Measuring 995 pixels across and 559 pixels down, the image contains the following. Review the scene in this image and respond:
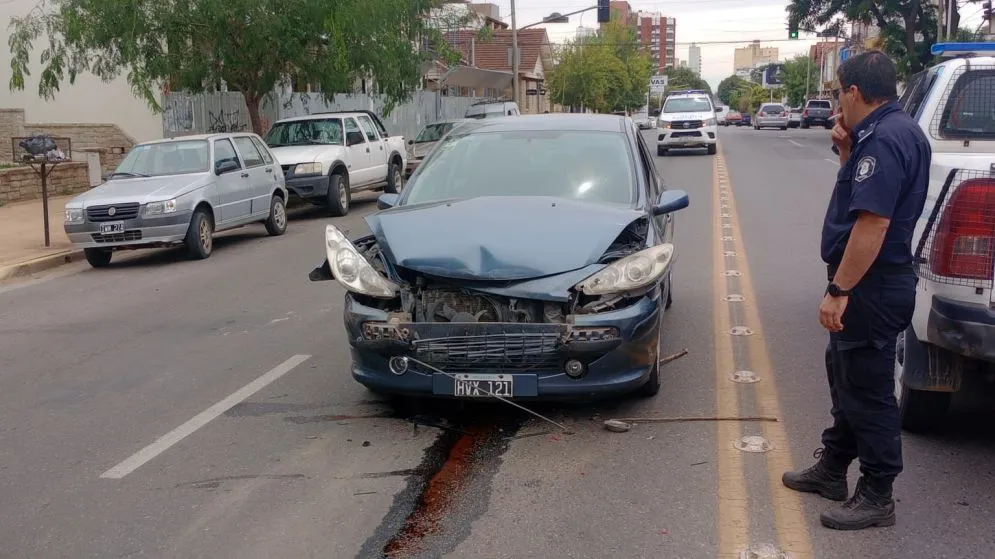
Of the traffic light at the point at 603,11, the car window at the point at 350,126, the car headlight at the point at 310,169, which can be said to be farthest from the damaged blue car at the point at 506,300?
the traffic light at the point at 603,11

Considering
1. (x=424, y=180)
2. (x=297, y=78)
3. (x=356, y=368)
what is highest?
(x=297, y=78)

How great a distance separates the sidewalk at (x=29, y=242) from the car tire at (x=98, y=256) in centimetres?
61

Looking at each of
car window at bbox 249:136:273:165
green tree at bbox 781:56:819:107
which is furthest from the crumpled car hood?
green tree at bbox 781:56:819:107

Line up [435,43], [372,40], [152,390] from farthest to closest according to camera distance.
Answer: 1. [435,43]
2. [372,40]
3. [152,390]

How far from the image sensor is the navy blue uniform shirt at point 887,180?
368cm

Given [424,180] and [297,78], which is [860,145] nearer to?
[424,180]

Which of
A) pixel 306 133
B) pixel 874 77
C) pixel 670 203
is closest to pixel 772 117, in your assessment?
pixel 306 133

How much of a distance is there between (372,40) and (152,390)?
1559 centimetres

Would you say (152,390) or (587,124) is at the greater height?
→ (587,124)

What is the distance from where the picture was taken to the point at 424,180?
269 inches

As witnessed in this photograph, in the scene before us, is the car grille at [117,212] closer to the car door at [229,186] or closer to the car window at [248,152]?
the car door at [229,186]

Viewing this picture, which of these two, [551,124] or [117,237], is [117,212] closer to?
[117,237]

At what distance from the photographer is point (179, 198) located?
40.4 feet

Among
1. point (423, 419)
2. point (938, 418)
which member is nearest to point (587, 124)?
point (423, 419)
